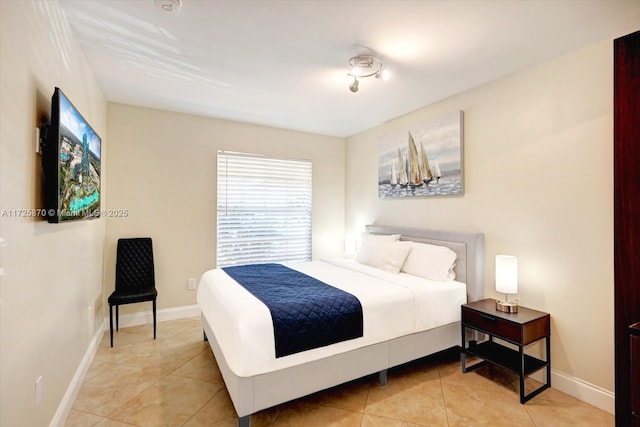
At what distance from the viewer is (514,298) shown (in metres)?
2.70

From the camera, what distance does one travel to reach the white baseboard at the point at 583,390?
2.12m

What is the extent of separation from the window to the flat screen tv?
1828 millimetres

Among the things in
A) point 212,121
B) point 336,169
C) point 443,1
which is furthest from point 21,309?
point 336,169

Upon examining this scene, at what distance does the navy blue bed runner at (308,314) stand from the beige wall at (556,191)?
61.2 inches

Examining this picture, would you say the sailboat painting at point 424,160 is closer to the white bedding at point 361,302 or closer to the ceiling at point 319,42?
the ceiling at point 319,42

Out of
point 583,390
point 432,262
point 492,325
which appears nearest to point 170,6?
point 432,262

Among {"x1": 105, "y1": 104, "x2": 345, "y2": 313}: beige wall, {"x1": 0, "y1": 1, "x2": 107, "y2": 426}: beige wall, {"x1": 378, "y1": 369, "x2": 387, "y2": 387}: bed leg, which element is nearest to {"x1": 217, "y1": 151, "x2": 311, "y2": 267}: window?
{"x1": 105, "y1": 104, "x2": 345, "y2": 313}: beige wall

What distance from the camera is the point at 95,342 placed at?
295 cm

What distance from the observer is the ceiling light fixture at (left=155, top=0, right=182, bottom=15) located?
5.87ft

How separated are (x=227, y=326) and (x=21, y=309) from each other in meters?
1.00

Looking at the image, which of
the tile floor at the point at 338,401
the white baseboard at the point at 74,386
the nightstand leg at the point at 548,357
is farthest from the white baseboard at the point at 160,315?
the nightstand leg at the point at 548,357

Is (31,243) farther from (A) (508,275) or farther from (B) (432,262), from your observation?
(A) (508,275)

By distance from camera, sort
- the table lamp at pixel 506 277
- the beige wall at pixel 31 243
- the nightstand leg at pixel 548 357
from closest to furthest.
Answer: the beige wall at pixel 31 243 < the nightstand leg at pixel 548 357 < the table lamp at pixel 506 277

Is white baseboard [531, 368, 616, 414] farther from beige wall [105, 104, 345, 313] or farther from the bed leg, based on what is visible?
beige wall [105, 104, 345, 313]
